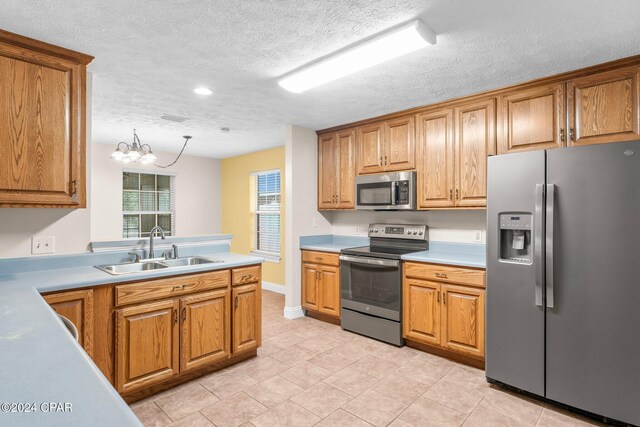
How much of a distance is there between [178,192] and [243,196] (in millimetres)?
1136

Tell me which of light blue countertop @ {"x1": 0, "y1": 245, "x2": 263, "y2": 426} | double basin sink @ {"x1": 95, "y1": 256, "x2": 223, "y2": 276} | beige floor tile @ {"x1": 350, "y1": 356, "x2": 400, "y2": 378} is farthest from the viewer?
beige floor tile @ {"x1": 350, "y1": 356, "x2": 400, "y2": 378}

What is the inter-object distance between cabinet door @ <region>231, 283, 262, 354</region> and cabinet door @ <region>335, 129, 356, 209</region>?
158 cm

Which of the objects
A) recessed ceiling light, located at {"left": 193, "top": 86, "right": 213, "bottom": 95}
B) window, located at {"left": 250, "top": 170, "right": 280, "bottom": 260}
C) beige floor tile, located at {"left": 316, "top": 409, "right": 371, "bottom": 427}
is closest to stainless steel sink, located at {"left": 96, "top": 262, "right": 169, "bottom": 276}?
recessed ceiling light, located at {"left": 193, "top": 86, "right": 213, "bottom": 95}

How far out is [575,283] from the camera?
217cm

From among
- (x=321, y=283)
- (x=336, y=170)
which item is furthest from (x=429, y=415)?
(x=336, y=170)

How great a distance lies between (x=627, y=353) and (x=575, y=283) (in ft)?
1.47

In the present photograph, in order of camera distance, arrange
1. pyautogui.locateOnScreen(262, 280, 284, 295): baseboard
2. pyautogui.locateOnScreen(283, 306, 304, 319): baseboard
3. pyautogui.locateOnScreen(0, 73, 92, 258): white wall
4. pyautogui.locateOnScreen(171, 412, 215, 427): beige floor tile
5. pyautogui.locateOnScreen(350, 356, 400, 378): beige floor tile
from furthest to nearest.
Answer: pyautogui.locateOnScreen(262, 280, 284, 295): baseboard, pyautogui.locateOnScreen(283, 306, 304, 319): baseboard, pyautogui.locateOnScreen(350, 356, 400, 378): beige floor tile, pyautogui.locateOnScreen(0, 73, 92, 258): white wall, pyautogui.locateOnScreen(171, 412, 215, 427): beige floor tile

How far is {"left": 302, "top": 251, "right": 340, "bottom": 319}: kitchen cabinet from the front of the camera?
3879mm

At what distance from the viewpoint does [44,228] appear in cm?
233

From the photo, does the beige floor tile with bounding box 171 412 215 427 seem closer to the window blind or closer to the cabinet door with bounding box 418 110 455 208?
the cabinet door with bounding box 418 110 455 208

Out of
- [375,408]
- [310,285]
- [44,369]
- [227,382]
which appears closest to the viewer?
[44,369]

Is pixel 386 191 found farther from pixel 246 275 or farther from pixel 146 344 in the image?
pixel 146 344

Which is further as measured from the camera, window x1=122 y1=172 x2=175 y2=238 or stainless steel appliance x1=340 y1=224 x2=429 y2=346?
window x1=122 y1=172 x2=175 y2=238

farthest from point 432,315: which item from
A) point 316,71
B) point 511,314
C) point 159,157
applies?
point 159,157
